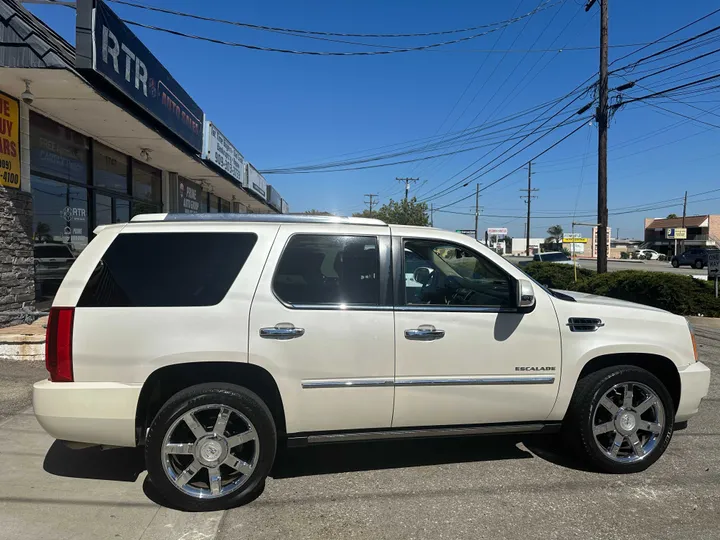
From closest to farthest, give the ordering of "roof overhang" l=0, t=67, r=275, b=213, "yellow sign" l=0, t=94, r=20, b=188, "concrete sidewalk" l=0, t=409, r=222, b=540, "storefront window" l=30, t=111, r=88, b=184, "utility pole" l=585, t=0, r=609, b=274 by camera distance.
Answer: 1. "concrete sidewalk" l=0, t=409, r=222, b=540
2. "roof overhang" l=0, t=67, r=275, b=213
3. "yellow sign" l=0, t=94, r=20, b=188
4. "storefront window" l=30, t=111, r=88, b=184
5. "utility pole" l=585, t=0, r=609, b=274

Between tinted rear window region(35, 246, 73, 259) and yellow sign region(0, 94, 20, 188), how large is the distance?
1356 mm

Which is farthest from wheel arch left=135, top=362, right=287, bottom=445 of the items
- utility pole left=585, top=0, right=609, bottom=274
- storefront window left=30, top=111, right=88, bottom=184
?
utility pole left=585, top=0, right=609, bottom=274

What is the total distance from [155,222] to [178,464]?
1613 millimetres

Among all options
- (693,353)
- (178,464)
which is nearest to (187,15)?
(178,464)

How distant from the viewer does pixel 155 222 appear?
3.42m

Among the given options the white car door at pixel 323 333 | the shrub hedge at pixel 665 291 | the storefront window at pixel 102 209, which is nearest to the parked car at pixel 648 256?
the shrub hedge at pixel 665 291

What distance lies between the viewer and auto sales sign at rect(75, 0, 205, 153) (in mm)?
6246

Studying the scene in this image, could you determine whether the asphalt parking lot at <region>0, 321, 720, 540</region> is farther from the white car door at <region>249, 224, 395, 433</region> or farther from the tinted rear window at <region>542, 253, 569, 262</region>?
the tinted rear window at <region>542, 253, 569, 262</region>

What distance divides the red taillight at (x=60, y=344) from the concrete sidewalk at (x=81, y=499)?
87cm

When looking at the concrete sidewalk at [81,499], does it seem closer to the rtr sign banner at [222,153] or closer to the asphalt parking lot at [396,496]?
the asphalt parking lot at [396,496]

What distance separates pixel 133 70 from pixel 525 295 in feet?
23.1

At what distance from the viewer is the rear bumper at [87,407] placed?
3.06 meters

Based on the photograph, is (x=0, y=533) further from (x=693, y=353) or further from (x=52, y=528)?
(x=693, y=353)

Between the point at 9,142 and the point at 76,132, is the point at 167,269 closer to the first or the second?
the point at 9,142
